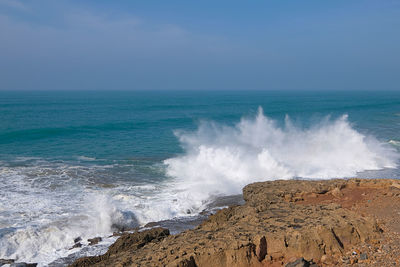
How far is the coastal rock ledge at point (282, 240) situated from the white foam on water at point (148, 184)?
9.21 ft

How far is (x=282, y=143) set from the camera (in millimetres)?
24109

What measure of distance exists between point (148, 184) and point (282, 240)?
32.8 feet

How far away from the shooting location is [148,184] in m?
16.4

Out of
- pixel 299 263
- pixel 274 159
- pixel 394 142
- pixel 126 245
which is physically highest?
pixel 299 263

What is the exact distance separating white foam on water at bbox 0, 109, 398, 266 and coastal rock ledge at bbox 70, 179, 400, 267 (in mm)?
2807

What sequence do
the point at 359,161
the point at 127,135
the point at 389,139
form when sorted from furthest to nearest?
the point at 127,135
the point at 389,139
the point at 359,161

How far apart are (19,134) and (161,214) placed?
22566 millimetres

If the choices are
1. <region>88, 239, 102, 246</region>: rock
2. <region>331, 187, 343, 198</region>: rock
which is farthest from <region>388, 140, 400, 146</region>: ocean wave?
<region>88, 239, 102, 246</region>: rock

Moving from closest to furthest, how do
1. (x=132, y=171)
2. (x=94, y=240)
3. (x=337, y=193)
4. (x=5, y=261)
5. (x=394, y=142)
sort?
(x=5, y=261) < (x=94, y=240) < (x=337, y=193) < (x=132, y=171) < (x=394, y=142)

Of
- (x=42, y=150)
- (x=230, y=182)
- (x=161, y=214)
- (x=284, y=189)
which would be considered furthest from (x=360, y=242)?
(x=42, y=150)

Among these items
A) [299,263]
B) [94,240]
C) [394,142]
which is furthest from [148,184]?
[394,142]

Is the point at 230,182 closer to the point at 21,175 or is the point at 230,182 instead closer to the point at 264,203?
the point at 264,203

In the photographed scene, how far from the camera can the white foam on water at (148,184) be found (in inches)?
422

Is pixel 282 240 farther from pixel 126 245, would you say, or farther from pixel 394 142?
pixel 394 142
